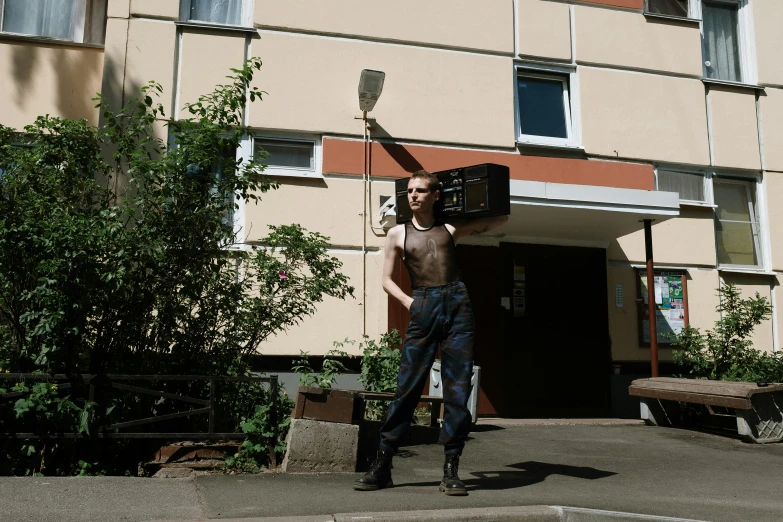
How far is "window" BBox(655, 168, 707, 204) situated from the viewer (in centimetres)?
1088

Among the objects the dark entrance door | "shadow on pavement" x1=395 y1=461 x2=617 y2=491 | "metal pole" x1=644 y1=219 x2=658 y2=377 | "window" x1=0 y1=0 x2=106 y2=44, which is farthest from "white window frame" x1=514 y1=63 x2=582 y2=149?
"window" x1=0 y1=0 x2=106 y2=44

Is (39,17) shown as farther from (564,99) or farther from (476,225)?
(476,225)

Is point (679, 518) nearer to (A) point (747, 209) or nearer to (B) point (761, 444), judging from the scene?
(B) point (761, 444)

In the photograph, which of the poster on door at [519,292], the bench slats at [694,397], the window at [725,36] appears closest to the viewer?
the bench slats at [694,397]

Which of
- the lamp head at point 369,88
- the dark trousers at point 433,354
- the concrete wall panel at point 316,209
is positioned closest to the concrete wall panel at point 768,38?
the lamp head at point 369,88

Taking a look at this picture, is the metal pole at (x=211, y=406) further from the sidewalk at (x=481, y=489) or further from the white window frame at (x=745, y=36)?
the white window frame at (x=745, y=36)

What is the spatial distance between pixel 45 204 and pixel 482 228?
3309mm

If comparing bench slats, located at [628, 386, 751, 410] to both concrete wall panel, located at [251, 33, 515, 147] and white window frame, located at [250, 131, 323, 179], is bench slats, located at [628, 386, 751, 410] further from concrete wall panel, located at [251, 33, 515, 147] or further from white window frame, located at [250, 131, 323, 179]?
white window frame, located at [250, 131, 323, 179]

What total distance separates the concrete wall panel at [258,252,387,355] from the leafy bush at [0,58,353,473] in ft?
8.39

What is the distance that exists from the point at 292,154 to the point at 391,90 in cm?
156

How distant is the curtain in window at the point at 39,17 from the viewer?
379 inches

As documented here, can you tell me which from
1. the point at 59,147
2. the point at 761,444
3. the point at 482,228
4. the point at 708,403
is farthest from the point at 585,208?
the point at 59,147

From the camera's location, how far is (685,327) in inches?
403

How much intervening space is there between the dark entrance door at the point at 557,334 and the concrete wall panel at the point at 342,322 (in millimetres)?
1708
